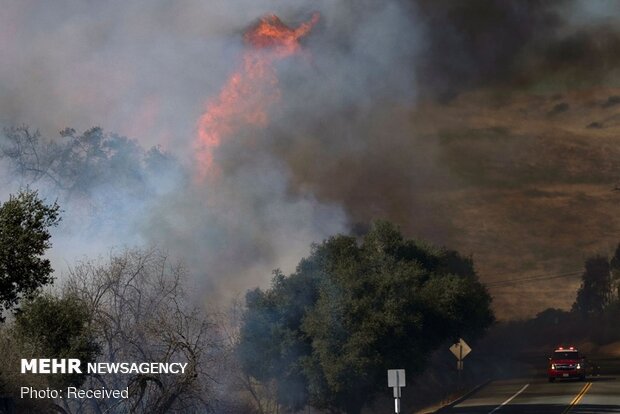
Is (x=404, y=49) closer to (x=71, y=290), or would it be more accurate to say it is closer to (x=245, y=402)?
(x=245, y=402)

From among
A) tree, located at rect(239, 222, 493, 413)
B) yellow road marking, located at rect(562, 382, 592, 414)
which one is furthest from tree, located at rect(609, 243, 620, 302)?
tree, located at rect(239, 222, 493, 413)

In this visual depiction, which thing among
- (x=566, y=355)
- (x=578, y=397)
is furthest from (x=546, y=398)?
(x=566, y=355)

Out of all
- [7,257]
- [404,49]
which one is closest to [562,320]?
[404,49]

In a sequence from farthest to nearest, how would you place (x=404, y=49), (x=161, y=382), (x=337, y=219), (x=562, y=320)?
(x=562, y=320) → (x=404, y=49) → (x=337, y=219) → (x=161, y=382)

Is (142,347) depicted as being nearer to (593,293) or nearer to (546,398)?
(546,398)

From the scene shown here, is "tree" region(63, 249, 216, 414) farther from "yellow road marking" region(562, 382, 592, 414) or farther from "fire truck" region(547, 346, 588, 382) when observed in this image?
"fire truck" region(547, 346, 588, 382)

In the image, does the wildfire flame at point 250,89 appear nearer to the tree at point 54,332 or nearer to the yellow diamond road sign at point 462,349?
the yellow diamond road sign at point 462,349

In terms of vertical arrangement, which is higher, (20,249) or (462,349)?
(20,249)
